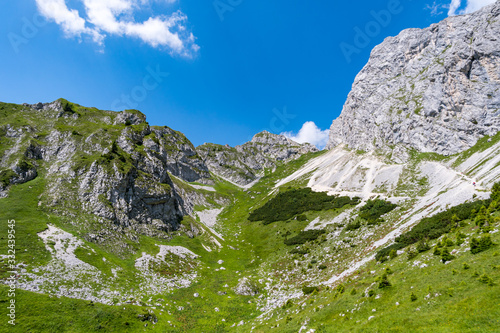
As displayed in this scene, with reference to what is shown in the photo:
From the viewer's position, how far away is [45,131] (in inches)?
3002

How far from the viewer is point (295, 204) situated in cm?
9356

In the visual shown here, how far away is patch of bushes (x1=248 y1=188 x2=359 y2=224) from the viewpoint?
257 feet

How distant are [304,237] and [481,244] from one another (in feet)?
140

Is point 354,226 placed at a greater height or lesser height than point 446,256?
greater

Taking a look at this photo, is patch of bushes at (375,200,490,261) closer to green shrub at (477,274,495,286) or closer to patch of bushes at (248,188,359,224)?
green shrub at (477,274,495,286)

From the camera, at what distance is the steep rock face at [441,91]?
3939 inches

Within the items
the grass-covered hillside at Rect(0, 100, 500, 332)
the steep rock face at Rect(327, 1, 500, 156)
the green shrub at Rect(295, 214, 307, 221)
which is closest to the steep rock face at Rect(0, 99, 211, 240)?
the grass-covered hillside at Rect(0, 100, 500, 332)

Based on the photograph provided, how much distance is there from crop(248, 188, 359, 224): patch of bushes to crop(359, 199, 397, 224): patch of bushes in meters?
9.43

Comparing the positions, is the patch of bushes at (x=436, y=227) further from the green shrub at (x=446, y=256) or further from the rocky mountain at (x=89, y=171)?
the rocky mountain at (x=89, y=171)

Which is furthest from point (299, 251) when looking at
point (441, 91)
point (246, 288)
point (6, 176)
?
point (441, 91)

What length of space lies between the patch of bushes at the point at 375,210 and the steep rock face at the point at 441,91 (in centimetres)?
6718

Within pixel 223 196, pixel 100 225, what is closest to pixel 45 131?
pixel 100 225

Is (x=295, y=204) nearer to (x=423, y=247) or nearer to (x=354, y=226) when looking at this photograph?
(x=354, y=226)

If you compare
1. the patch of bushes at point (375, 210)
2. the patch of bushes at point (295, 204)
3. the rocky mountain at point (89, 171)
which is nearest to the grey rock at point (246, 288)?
the rocky mountain at point (89, 171)
